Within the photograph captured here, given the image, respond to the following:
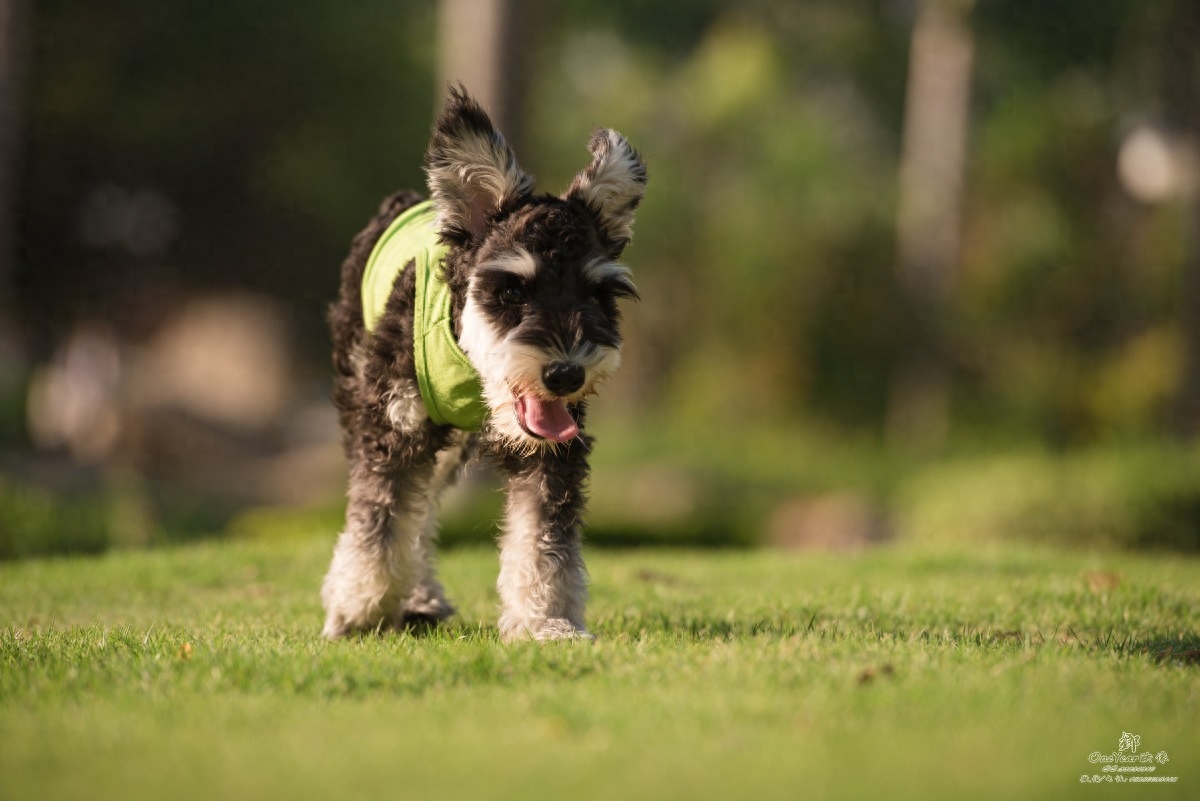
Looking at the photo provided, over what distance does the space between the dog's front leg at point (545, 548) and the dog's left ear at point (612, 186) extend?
992 mm

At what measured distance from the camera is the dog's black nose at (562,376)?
5.45 meters

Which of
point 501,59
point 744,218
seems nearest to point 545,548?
point 501,59

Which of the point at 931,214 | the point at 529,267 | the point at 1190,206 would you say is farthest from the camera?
the point at 931,214

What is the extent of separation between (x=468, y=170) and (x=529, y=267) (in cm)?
59

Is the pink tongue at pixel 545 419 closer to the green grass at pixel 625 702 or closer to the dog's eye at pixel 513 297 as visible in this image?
the dog's eye at pixel 513 297

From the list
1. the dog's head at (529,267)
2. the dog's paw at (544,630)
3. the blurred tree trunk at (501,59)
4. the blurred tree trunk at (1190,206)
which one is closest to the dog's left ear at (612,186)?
the dog's head at (529,267)

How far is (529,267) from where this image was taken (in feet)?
18.4

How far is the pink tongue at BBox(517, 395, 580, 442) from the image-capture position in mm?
5617

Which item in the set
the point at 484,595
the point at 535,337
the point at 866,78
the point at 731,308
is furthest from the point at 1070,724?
the point at 866,78

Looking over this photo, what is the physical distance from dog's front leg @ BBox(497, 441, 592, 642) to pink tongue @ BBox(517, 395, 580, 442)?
24 cm

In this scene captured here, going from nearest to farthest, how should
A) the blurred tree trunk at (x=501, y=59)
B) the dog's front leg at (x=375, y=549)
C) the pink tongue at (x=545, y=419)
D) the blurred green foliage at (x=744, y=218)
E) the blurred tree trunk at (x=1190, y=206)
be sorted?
the pink tongue at (x=545, y=419) < the dog's front leg at (x=375, y=549) < the blurred tree trunk at (x=501, y=59) < the blurred tree trunk at (x=1190, y=206) < the blurred green foliage at (x=744, y=218)

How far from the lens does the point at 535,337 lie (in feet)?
17.9

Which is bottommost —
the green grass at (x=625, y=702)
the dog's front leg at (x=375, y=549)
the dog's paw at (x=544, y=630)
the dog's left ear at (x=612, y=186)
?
the green grass at (x=625, y=702)

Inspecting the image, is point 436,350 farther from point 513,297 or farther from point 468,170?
point 468,170
